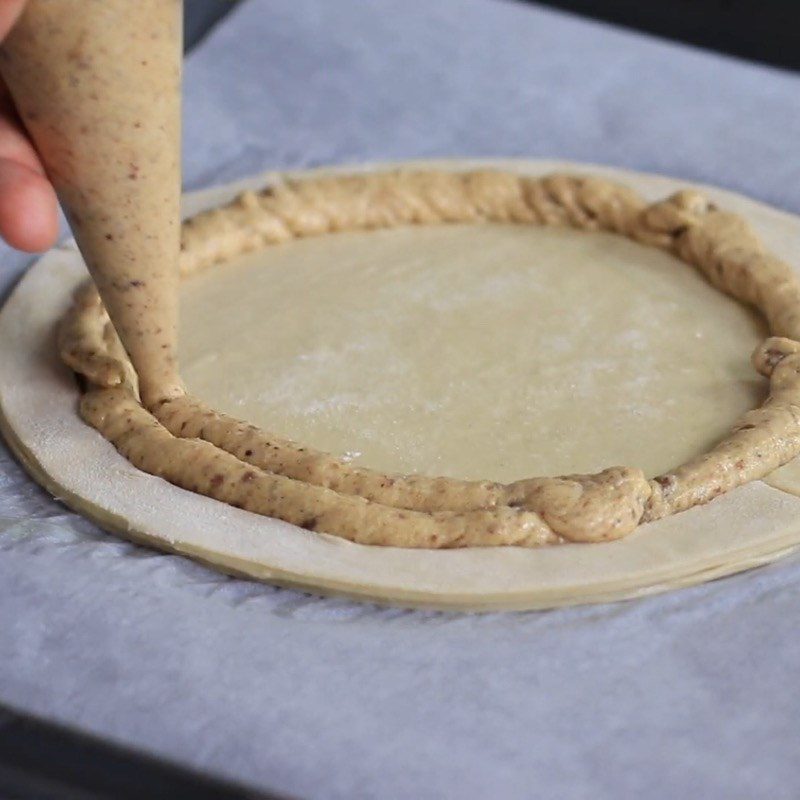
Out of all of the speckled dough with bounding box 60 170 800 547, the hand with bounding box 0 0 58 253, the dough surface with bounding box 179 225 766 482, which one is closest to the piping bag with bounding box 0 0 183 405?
the hand with bounding box 0 0 58 253

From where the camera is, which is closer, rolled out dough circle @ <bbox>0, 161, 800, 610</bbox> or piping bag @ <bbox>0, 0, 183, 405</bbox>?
piping bag @ <bbox>0, 0, 183, 405</bbox>

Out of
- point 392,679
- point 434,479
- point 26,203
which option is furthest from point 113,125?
point 392,679

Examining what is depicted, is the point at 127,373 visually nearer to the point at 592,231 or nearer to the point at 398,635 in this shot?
the point at 398,635

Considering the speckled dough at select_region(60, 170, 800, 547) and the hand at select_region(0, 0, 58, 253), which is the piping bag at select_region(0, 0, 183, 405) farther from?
the speckled dough at select_region(60, 170, 800, 547)

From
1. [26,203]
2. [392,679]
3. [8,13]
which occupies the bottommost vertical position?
[392,679]

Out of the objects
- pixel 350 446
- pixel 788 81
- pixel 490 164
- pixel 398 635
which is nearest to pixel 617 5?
pixel 788 81

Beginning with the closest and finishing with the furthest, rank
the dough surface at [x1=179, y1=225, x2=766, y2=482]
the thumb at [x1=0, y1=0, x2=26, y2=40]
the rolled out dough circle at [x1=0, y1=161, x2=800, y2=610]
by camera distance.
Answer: the thumb at [x1=0, y1=0, x2=26, y2=40]
the rolled out dough circle at [x1=0, y1=161, x2=800, y2=610]
the dough surface at [x1=179, y1=225, x2=766, y2=482]

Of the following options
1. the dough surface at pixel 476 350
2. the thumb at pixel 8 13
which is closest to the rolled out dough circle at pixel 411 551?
the dough surface at pixel 476 350

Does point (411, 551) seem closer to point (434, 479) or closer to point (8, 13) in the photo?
point (434, 479)
